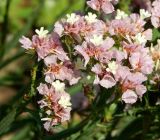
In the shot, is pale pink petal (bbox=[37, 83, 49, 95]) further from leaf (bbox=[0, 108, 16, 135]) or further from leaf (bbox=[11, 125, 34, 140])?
leaf (bbox=[11, 125, 34, 140])

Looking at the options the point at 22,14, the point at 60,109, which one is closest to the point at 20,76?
the point at 22,14

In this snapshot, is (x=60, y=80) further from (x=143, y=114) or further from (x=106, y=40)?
(x=143, y=114)

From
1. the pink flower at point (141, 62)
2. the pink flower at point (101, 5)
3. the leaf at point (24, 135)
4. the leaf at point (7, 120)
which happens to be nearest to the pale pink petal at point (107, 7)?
the pink flower at point (101, 5)

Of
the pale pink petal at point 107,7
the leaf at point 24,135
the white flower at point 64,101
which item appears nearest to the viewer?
the white flower at point 64,101

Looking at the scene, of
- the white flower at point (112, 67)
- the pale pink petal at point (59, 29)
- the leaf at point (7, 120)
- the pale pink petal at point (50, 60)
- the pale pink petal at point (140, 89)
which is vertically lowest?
the leaf at point (7, 120)

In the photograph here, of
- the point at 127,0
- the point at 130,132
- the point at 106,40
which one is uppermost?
the point at 127,0

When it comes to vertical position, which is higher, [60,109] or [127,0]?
[127,0]

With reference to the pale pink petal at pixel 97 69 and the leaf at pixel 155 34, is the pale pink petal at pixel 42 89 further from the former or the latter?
the leaf at pixel 155 34

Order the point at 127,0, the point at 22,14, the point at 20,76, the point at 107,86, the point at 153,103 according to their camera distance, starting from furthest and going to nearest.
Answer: the point at 22,14
the point at 20,76
the point at 127,0
the point at 153,103
the point at 107,86

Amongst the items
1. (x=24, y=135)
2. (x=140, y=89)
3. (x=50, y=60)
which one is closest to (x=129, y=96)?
(x=140, y=89)
